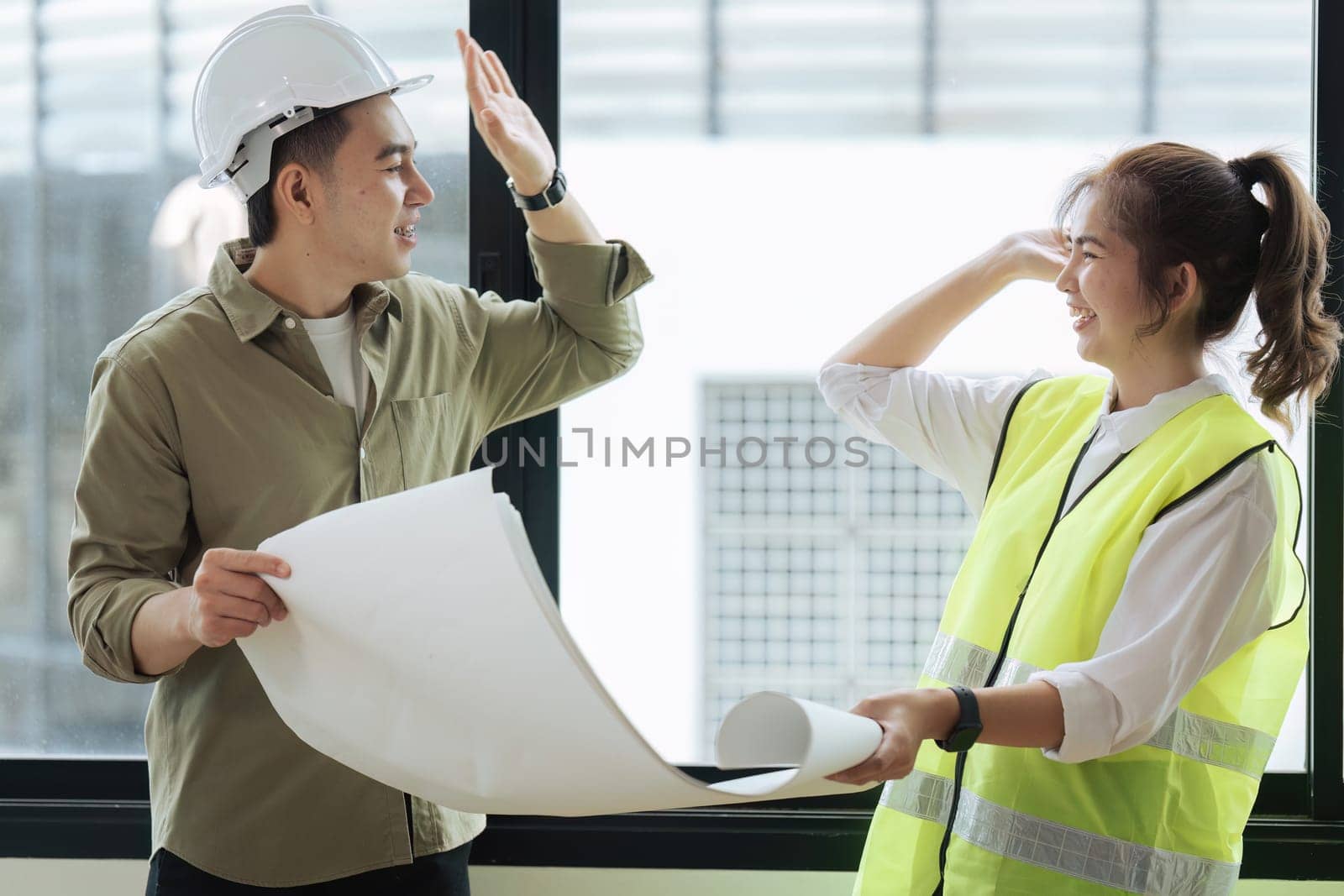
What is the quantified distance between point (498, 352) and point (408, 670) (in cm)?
64

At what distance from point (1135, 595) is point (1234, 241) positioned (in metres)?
0.43

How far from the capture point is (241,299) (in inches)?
52.8

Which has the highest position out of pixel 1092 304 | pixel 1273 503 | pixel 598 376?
pixel 1092 304

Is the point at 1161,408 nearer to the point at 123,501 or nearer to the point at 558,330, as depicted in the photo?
the point at 558,330

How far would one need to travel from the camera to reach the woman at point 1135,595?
1.13 m

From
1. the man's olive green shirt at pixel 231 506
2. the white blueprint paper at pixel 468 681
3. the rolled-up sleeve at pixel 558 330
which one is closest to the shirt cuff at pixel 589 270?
the rolled-up sleeve at pixel 558 330

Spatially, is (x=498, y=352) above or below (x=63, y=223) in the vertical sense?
below

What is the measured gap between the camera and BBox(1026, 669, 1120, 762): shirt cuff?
3.66 ft

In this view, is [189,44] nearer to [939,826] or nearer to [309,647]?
[309,647]

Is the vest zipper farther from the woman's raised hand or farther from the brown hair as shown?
the woman's raised hand

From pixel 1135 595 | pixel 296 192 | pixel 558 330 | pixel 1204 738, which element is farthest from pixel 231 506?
pixel 1204 738

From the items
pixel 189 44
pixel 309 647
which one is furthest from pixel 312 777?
pixel 189 44

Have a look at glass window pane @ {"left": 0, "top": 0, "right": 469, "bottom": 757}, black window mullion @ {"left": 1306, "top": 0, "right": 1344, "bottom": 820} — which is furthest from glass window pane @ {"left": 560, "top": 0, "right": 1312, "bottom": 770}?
glass window pane @ {"left": 0, "top": 0, "right": 469, "bottom": 757}

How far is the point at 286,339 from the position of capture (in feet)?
4.43
